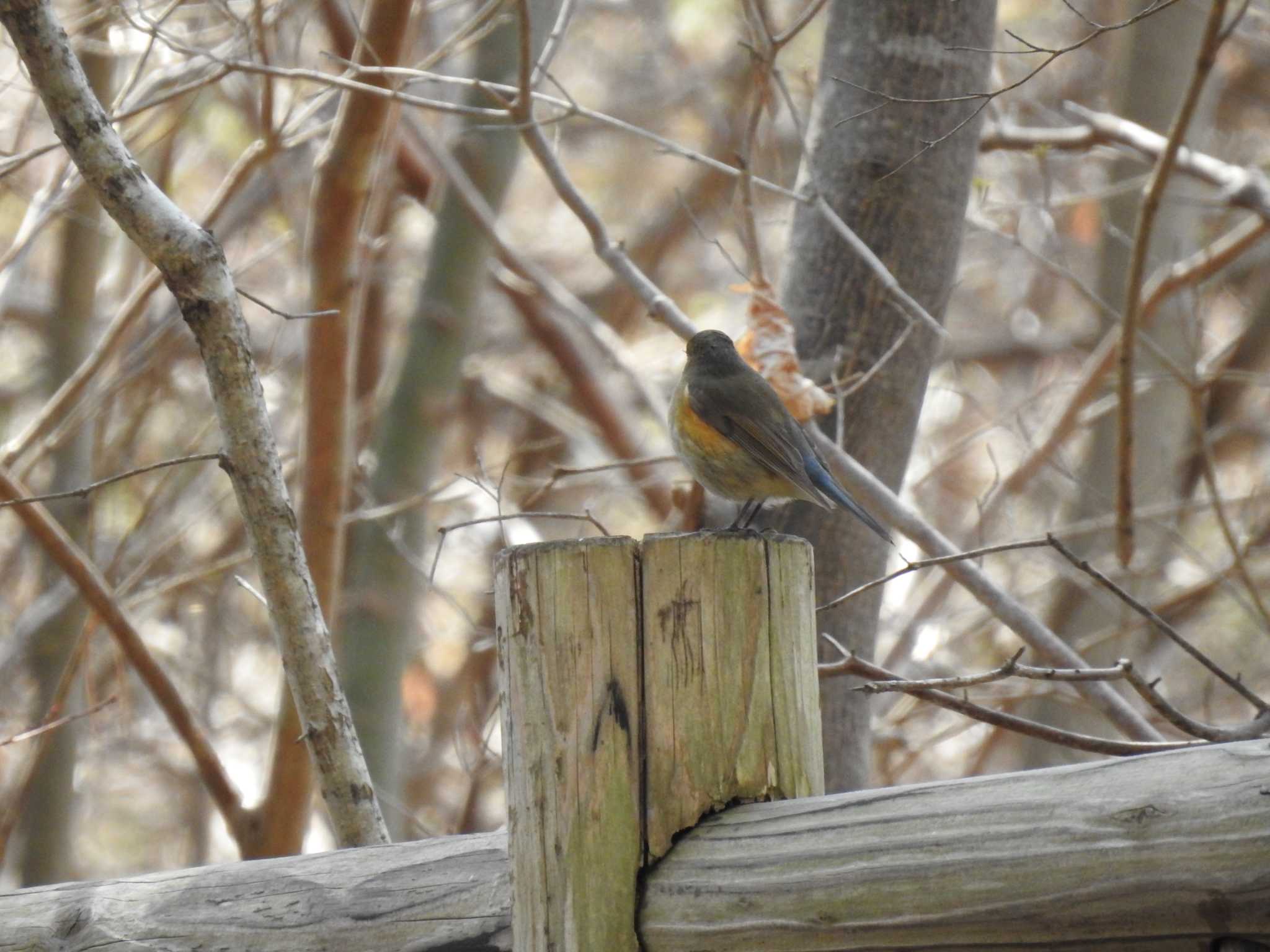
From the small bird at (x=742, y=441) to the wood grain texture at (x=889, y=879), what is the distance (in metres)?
1.36

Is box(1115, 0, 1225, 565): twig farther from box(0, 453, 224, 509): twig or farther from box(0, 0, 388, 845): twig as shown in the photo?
box(0, 453, 224, 509): twig

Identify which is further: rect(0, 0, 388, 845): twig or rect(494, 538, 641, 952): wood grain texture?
rect(0, 0, 388, 845): twig

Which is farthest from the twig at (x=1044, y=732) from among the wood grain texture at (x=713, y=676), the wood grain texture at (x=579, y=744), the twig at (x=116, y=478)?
the twig at (x=116, y=478)

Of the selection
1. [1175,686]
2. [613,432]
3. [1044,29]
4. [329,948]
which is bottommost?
[329,948]

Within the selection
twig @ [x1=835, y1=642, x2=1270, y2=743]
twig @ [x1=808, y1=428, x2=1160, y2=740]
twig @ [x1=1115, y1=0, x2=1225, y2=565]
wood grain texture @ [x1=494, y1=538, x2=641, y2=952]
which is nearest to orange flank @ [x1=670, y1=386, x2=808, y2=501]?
twig @ [x1=808, y1=428, x2=1160, y2=740]

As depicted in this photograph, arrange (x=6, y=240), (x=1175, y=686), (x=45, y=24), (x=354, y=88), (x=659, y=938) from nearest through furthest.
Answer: (x=659, y=938) → (x=45, y=24) → (x=354, y=88) → (x=6, y=240) → (x=1175, y=686)

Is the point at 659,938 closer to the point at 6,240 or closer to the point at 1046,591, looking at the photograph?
the point at 1046,591

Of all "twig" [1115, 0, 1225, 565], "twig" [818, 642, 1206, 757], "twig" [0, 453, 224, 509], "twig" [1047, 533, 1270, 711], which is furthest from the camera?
"twig" [1115, 0, 1225, 565]

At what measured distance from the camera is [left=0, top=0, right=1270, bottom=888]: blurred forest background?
3.76 metres

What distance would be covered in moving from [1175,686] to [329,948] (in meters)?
8.74

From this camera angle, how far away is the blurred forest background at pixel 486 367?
12.3 feet

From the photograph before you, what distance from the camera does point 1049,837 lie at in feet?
4.05

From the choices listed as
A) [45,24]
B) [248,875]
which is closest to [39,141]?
[45,24]

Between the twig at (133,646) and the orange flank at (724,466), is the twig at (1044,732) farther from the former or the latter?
the twig at (133,646)
